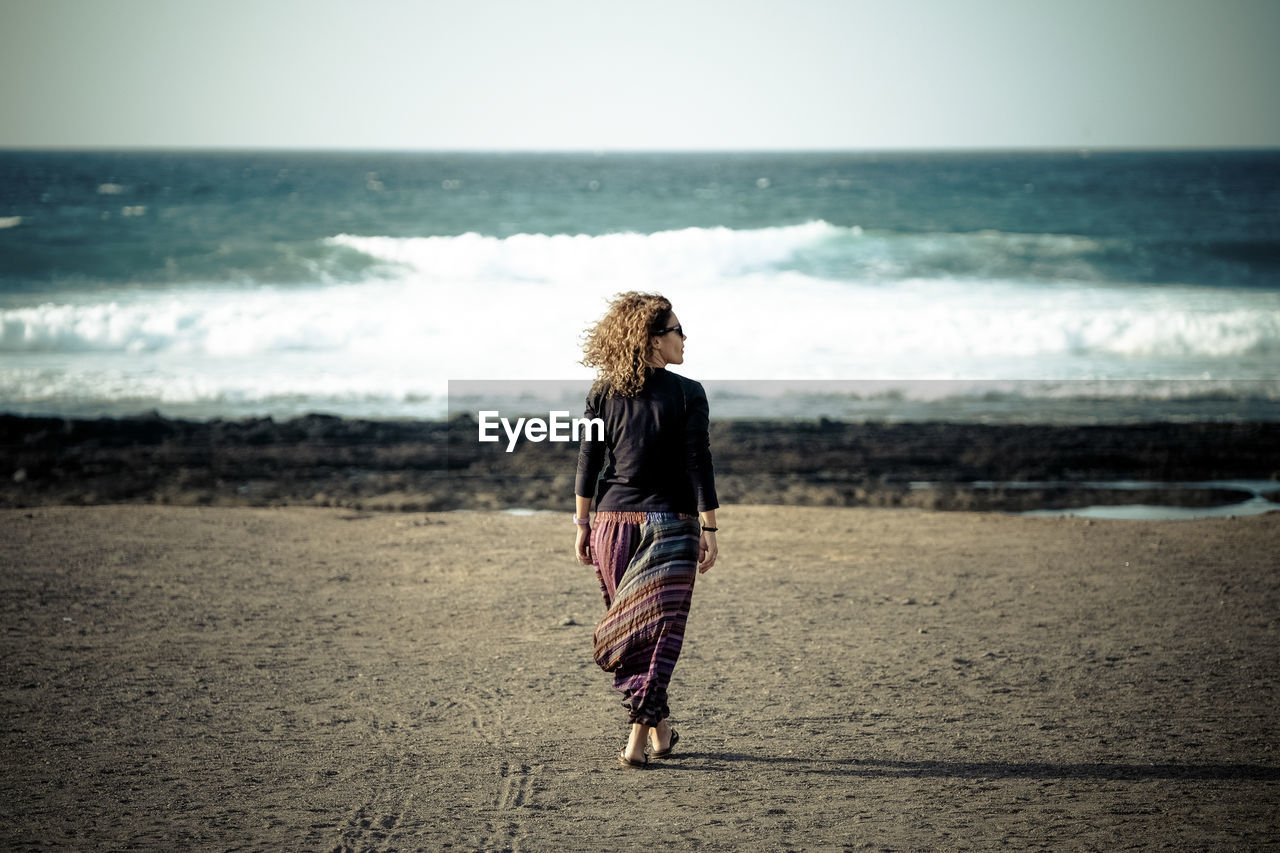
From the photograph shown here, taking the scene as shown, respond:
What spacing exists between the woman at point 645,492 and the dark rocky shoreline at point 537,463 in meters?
5.76

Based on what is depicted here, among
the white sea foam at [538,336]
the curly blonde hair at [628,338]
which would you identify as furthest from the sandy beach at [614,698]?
the white sea foam at [538,336]

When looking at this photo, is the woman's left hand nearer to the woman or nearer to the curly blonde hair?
the woman

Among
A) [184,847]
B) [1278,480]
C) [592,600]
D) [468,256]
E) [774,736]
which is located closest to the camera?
[184,847]

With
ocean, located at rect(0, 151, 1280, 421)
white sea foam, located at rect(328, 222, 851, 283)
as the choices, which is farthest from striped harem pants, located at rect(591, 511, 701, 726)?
white sea foam, located at rect(328, 222, 851, 283)

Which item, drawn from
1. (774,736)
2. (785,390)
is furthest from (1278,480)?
(774,736)

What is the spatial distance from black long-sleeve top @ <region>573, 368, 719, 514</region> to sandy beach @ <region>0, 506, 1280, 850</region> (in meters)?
1.08

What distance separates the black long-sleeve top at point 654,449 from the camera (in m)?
4.04

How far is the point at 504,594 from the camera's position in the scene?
699 cm

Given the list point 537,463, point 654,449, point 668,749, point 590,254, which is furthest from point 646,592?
point 590,254

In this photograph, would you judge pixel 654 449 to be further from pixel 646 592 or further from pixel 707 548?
pixel 646 592

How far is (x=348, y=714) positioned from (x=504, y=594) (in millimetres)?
2116

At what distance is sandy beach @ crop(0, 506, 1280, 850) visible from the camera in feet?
12.8

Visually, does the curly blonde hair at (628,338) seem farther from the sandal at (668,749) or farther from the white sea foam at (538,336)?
the white sea foam at (538,336)

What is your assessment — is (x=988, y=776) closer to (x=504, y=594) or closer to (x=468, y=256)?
(x=504, y=594)
